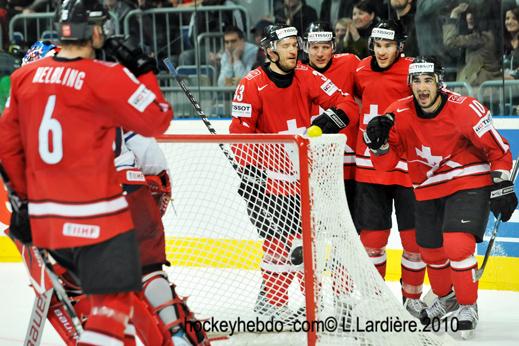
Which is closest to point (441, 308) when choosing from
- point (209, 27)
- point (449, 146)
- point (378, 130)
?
point (449, 146)

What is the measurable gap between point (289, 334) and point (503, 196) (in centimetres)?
99

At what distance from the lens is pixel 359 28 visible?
19.2 ft

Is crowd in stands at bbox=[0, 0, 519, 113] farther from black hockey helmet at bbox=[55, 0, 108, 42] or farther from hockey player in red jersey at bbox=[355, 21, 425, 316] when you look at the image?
black hockey helmet at bbox=[55, 0, 108, 42]

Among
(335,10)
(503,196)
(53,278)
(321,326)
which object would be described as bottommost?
(321,326)

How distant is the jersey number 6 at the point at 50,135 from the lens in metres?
3.04

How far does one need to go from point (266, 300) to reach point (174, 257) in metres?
0.47

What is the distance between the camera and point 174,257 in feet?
15.6

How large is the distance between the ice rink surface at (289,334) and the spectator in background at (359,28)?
47.9 inches

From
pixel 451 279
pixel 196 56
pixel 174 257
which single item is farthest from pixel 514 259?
pixel 196 56

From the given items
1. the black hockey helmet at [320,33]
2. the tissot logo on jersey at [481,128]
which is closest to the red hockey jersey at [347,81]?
the black hockey helmet at [320,33]

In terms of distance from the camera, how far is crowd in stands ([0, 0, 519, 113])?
18.1ft

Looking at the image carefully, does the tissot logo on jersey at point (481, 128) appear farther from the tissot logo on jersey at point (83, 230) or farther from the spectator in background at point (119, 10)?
the spectator in background at point (119, 10)

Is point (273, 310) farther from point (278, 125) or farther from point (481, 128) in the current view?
point (481, 128)

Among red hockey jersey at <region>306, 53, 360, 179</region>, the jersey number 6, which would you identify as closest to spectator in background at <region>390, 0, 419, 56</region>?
red hockey jersey at <region>306, 53, 360, 179</region>
